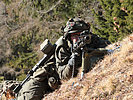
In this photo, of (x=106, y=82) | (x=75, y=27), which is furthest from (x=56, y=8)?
(x=106, y=82)

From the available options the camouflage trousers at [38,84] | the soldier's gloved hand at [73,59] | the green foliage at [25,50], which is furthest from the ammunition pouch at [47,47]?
the green foliage at [25,50]

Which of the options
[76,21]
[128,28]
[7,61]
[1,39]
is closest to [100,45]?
[76,21]

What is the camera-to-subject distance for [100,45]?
224 inches

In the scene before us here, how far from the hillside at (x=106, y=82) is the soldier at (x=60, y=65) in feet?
0.73

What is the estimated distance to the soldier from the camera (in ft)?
16.7

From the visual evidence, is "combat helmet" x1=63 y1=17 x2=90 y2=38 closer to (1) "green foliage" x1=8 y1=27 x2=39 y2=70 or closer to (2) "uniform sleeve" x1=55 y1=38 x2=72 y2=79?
(2) "uniform sleeve" x1=55 y1=38 x2=72 y2=79

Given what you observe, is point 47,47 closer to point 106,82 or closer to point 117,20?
point 106,82

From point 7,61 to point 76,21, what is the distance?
55.4ft

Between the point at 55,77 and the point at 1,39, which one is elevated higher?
the point at 1,39

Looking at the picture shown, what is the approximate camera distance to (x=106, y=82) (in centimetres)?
392

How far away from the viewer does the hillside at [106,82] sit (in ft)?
12.0

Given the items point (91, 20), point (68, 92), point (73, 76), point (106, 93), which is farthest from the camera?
point (91, 20)

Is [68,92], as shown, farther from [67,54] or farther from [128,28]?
[128,28]

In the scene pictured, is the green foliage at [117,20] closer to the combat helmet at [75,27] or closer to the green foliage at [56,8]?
the green foliage at [56,8]
